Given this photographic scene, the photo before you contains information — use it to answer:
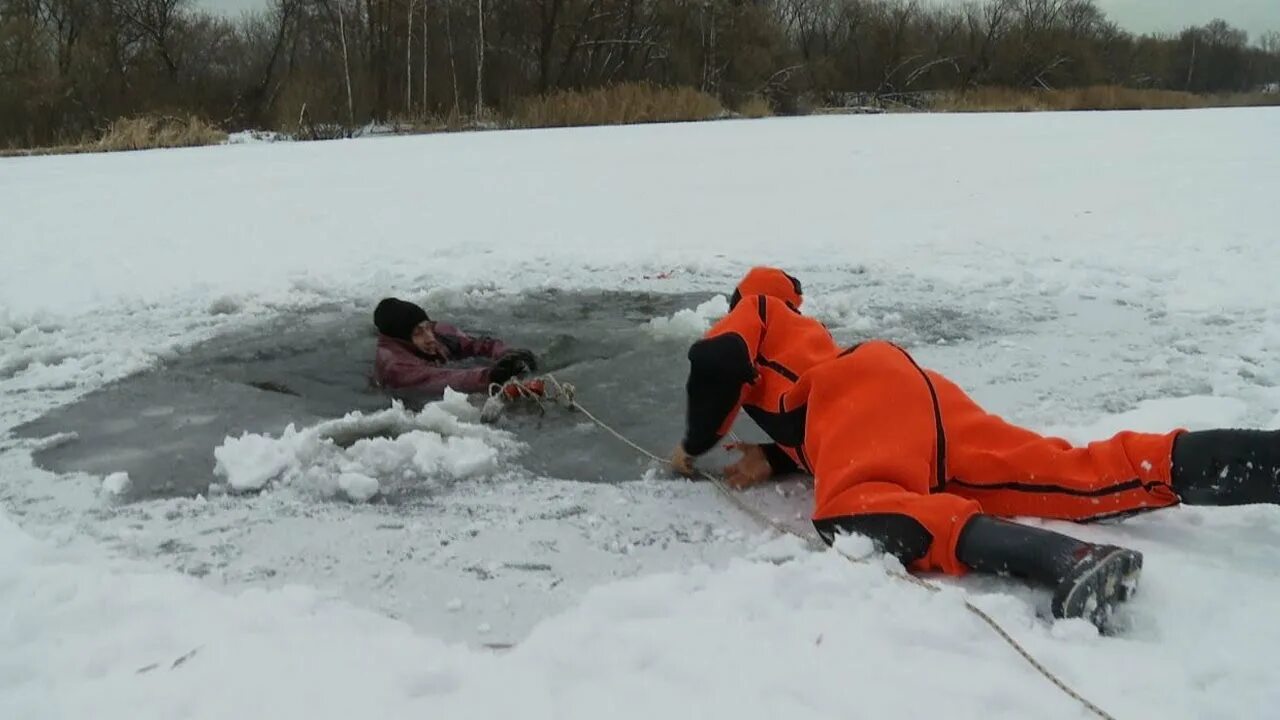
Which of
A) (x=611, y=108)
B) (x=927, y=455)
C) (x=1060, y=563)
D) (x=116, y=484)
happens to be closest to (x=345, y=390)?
(x=116, y=484)

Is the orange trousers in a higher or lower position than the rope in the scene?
higher

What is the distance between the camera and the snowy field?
1910 mm

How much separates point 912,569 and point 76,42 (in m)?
27.2

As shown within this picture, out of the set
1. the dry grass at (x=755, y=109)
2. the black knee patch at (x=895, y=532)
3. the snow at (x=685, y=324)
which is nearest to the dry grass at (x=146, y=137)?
the dry grass at (x=755, y=109)

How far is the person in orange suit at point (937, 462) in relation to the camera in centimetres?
218

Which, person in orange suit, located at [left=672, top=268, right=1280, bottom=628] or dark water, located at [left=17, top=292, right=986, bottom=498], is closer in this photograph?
person in orange suit, located at [left=672, top=268, right=1280, bottom=628]

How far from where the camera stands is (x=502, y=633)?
2148 millimetres

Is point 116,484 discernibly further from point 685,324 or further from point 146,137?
point 146,137

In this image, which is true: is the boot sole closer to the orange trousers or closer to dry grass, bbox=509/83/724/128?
the orange trousers

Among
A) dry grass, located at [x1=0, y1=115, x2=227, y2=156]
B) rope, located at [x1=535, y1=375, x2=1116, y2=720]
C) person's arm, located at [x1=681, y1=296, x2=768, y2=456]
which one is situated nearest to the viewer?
rope, located at [x1=535, y1=375, x2=1116, y2=720]

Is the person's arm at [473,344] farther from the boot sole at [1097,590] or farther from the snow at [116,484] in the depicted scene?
the boot sole at [1097,590]

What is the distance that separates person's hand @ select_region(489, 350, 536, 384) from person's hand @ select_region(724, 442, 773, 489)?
1437 mm

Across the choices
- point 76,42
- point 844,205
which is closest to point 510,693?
point 844,205

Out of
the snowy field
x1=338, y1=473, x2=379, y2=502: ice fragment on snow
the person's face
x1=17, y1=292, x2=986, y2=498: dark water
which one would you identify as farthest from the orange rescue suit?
the person's face
